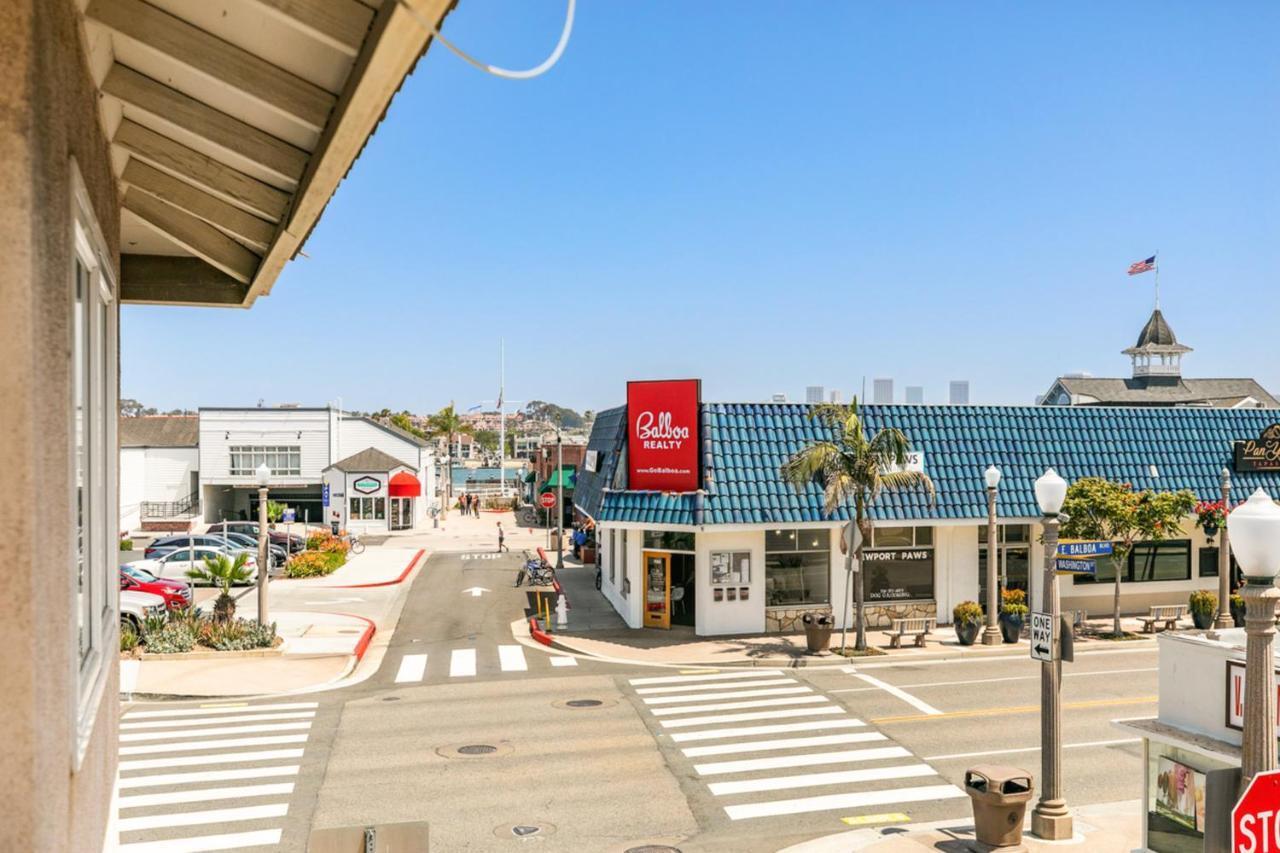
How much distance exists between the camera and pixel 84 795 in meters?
3.36

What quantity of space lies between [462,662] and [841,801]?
11.6 metres

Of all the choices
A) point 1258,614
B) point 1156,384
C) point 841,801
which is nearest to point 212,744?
point 841,801

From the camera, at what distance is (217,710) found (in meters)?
18.7

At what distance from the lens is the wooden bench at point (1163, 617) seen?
2641 cm

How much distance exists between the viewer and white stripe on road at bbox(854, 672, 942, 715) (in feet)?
60.5

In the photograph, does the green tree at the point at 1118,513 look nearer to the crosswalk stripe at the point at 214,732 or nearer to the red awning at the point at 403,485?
the crosswalk stripe at the point at 214,732

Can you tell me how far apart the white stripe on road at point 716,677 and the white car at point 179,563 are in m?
17.6

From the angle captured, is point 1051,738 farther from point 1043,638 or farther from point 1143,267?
point 1143,267

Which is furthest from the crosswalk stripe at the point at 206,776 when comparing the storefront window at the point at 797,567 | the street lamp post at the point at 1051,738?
the storefront window at the point at 797,567

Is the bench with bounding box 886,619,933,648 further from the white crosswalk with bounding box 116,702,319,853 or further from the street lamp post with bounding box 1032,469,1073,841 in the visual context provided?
the white crosswalk with bounding box 116,702,319,853

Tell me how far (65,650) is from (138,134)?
2.61m

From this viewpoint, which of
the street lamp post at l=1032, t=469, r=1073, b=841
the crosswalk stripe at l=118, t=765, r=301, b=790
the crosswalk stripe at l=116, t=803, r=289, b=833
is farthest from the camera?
the crosswalk stripe at l=118, t=765, r=301, b=790

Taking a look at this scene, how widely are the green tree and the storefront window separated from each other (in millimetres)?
6056

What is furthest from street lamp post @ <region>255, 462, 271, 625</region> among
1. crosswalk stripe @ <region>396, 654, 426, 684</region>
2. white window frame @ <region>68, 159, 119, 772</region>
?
white window frame @ <region>68, 159, 119, 772</region>
